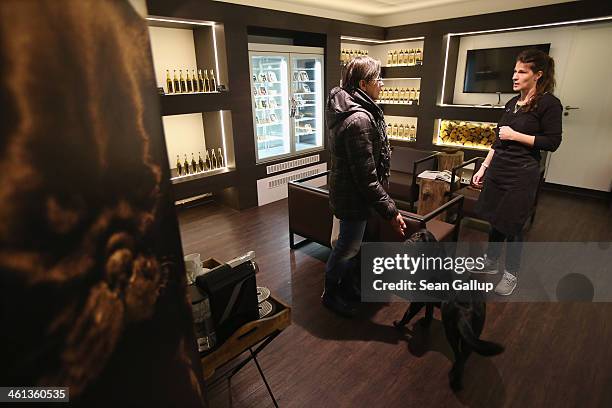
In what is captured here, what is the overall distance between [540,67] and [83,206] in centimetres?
226

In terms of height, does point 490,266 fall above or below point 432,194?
below

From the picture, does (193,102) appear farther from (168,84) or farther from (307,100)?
(307,100)

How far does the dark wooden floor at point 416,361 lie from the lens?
1.71m

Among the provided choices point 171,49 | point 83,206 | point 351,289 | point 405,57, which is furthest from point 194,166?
point 405,57

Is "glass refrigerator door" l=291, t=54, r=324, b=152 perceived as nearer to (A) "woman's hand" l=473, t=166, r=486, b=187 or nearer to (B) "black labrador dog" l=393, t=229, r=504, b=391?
(A) "woman's hand" l=473, t=166, r=486, b=187

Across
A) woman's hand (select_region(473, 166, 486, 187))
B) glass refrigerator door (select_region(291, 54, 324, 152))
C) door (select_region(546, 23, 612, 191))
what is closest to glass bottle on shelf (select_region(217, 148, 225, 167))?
glass refrigerator door (select_region(291, 54, 324, 152))

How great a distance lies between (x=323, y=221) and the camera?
285cm

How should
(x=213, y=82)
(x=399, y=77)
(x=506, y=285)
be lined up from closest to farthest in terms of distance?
(x=506, y=285) → (x=213, y=82) → (x=399, y=77)

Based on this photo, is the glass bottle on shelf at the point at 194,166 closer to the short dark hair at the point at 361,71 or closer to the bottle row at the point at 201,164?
the bottle row at the point at 201,164

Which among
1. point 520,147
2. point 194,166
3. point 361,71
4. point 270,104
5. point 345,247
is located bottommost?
point 345,247

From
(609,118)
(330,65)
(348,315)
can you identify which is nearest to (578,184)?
(609,118)

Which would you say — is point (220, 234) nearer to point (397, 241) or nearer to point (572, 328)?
point (397, 241)

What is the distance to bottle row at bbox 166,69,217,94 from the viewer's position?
12.0 feet

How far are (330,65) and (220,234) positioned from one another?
282 centimetres
